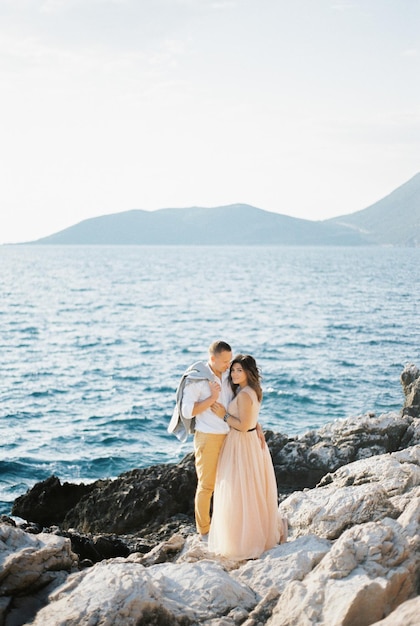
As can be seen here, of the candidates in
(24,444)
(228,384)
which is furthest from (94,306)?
(228,384)

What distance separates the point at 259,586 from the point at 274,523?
54.1 inches

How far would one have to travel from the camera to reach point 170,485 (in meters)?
12.3

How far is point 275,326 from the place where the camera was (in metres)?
48.3

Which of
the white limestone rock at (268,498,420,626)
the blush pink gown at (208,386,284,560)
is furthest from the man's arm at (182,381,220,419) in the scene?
the white limestone rock at (268,498,420,626)

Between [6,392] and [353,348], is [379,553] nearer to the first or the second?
[6,392]

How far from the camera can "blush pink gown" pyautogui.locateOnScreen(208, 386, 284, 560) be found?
7.67 m

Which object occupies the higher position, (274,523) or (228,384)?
(228,384)

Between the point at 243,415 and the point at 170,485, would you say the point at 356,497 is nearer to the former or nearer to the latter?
the point at 243,415

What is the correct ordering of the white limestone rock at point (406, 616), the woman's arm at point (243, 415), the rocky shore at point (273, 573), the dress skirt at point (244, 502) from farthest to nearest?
the woman's arm at point (243, 415)
the dress skirt at point (244, 502)
the rocky shore at point (273, 573)
the white limestone rock at point (406, 616)

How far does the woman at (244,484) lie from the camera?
303 inches

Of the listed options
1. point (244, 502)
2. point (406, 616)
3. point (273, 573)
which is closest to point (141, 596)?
point (273, 573)

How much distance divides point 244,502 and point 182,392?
1.38 metres

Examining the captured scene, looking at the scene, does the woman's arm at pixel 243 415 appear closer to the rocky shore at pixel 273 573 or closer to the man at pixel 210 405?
the man at pixel 210 405

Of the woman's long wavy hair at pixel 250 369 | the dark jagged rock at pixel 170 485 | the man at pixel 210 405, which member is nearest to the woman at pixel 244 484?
the woman's long wavy hair at pixel 250 369
